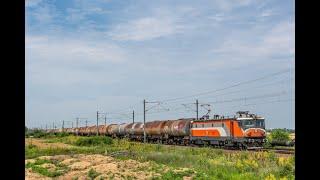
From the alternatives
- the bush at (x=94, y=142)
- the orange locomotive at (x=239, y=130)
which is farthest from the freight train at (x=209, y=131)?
the bush at (x=94, y=142)

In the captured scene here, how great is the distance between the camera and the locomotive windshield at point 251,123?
128ft

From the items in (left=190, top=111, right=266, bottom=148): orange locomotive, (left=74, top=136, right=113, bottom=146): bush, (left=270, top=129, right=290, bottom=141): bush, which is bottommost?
(left=74, top=136, right=113, bottom=146): bush

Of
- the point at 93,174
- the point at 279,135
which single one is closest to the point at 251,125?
the point at 93,174

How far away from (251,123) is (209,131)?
17.2ft

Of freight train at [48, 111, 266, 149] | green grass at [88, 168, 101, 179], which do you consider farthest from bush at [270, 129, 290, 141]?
green grass at [88, 168, 101, 179]

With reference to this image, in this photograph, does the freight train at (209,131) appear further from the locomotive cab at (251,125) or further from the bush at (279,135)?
the bush at (279,135)

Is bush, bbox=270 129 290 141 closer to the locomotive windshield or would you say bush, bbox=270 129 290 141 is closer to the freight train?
the freight train

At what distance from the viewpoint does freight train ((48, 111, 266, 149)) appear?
1533 inches

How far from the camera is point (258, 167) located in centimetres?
2416

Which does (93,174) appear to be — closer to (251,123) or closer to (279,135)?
(251,123)
